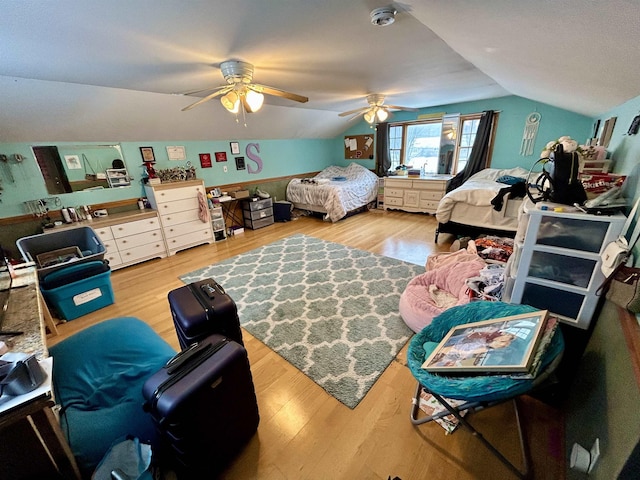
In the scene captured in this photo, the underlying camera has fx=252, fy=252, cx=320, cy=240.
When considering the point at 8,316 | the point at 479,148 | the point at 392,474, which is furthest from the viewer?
the point at 479,148

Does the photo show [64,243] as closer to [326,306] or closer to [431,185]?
[326,306]

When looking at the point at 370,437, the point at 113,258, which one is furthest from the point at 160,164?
the point at 370,437

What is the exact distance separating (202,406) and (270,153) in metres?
5.17

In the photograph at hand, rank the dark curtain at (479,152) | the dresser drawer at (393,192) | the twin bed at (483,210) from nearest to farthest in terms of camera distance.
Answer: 1. the twin bed at (483,210)
2. the dark curtain at (479,152)
3. the dresser drawer at (393,192)

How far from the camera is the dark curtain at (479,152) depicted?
4578 millimetres

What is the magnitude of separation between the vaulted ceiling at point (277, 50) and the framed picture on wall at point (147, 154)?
429mm

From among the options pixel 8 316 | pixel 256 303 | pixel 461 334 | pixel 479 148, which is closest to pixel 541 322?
pixel 461 334

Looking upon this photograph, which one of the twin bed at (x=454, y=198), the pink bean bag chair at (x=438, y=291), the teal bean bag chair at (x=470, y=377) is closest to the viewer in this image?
the teal bean bag chair at (x=470, y=377)

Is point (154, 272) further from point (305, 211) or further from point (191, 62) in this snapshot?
point (305, 211)

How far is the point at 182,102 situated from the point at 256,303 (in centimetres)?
282

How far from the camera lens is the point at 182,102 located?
3.33 m

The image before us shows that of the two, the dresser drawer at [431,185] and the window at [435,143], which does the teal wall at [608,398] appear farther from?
the window at [435,143]

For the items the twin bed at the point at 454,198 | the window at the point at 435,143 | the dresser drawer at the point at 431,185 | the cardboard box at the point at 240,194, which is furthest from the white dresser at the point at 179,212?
the window at the point at 435,143

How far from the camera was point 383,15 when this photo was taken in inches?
53.5
